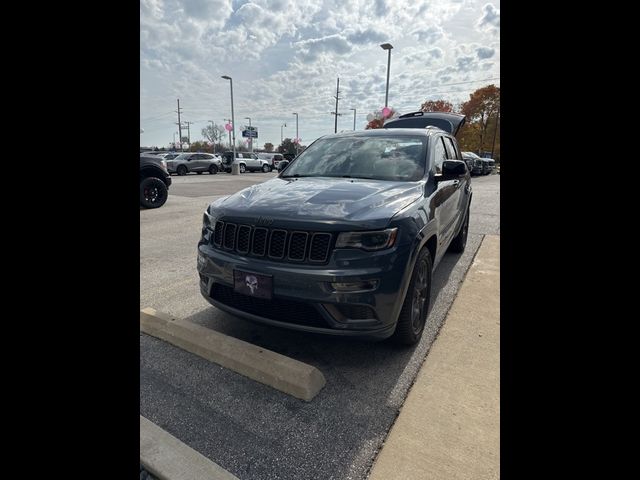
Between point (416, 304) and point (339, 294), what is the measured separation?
819mm

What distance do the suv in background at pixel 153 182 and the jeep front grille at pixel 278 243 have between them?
7.97 meters

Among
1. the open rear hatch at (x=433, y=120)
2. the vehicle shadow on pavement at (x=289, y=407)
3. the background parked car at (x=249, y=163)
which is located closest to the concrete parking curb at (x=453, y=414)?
the vehicle shadow on pavement at (x=289, y=407)

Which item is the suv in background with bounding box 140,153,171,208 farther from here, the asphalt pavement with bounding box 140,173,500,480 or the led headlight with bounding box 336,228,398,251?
the led headlight with bounding box 336,228,398,251

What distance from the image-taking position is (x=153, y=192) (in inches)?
398

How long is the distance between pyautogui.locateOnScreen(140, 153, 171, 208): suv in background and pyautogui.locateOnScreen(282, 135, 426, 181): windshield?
22.9ft

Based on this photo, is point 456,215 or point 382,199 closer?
point 382,199

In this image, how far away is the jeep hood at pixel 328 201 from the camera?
2463 mm

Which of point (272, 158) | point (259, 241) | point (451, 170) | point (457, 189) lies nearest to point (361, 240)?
point (259, 241)

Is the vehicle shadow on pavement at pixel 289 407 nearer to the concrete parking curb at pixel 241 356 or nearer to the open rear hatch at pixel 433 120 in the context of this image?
the concrete parking curb at pixel 241 356
